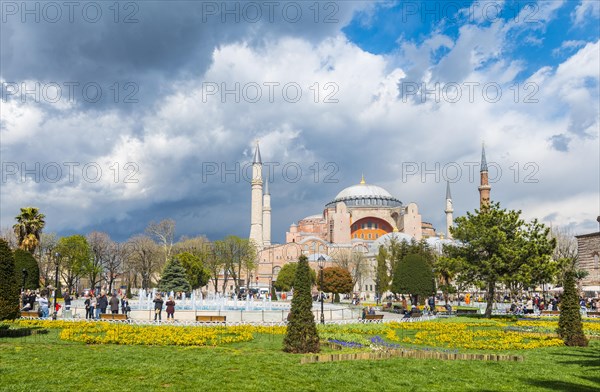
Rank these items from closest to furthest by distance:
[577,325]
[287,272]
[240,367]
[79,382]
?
[79,382]
[240,367]
[577,325]
[287,272]

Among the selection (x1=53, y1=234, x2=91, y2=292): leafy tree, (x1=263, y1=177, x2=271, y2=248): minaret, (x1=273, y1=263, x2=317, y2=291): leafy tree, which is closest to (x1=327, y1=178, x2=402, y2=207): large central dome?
(x1=263, y1=177, x2=271, y2=248): minaret

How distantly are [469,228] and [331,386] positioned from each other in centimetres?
1838

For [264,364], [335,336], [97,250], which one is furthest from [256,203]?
[264,364]

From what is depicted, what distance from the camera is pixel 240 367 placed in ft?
31.4

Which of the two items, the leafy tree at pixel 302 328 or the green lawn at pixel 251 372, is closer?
the green lawn at pixel 251 372

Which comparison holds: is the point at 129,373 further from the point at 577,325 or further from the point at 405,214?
the point at 405,214

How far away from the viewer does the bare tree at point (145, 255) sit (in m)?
52.2

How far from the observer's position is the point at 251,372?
9125 millimetres

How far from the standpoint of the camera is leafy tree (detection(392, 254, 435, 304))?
3077 centimetres

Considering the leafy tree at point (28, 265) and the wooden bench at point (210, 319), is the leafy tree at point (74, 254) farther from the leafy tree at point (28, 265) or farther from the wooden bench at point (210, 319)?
the wooden bench at point (210, 319)

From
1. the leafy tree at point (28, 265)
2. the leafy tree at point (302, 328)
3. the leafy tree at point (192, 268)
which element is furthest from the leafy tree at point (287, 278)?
the leafy tree at point (302, 328)

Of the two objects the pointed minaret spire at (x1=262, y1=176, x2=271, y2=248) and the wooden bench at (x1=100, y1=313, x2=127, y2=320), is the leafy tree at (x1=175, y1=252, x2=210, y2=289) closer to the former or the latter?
the wooden bench at (x1=100, y1=313, x2=127, y2=320)

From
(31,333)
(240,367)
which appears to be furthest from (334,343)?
(31,333)

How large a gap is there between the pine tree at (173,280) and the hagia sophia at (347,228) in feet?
96.0
